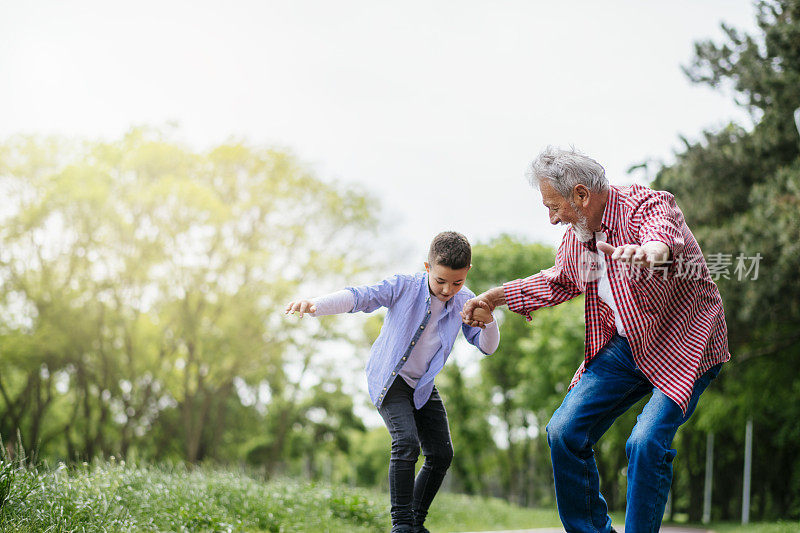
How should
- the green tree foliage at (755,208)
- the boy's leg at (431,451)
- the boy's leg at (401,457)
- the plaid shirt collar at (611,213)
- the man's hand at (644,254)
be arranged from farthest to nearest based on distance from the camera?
the green tree foliage at (755,208)
the boy's leg at (431,451)
the boy's leg at (401,457)
the plaid shirt collar at (611,213)
the man's hand at (644,254)

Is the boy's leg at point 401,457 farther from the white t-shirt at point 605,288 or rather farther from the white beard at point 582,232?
the white beard at point 582,232

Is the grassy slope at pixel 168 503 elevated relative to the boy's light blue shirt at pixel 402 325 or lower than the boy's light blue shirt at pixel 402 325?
lower

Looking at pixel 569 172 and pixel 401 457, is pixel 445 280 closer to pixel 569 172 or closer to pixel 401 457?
pixel 401 457

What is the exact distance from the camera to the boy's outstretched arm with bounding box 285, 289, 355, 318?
14.3 feet

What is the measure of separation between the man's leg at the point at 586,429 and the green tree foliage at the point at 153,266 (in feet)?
64.2

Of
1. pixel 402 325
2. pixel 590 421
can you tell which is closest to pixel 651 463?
pixel 590 421

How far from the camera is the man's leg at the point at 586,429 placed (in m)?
3.79

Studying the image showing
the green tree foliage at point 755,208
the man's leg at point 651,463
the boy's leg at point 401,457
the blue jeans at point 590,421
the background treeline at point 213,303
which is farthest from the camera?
the background treeline at point 213,303

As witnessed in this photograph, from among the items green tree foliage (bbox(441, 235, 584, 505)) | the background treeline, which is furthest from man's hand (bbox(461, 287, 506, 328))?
green tree foliage (bbox(441, 235, 584, 505))

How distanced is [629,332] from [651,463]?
611 millimetres

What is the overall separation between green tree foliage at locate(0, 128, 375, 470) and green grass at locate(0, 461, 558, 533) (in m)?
15.5

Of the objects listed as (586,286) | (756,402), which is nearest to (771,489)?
(756,402)

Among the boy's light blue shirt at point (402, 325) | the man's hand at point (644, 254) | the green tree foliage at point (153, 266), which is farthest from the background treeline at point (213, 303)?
the man's hand at point (644, 254)

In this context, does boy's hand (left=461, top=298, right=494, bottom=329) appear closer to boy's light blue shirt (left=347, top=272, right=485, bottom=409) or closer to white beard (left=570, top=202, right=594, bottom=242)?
boy's light blue shirt (left=347, top=272, right=485, bottom=409)
